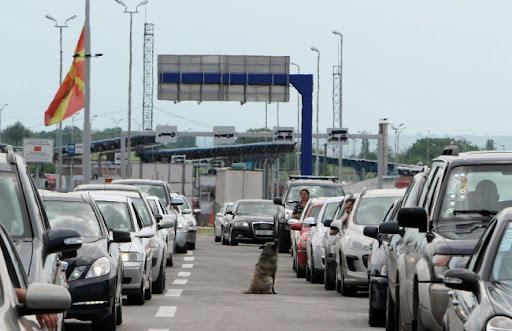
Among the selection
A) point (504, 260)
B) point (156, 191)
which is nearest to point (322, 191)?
point (156, 191)

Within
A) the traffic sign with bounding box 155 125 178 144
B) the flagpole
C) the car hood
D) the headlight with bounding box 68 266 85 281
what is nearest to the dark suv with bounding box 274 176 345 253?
the car hood

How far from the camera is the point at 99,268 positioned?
15.1m

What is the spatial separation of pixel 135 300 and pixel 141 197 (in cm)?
486

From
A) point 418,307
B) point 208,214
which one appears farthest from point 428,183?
point 208,214

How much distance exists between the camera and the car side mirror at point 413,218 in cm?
1198

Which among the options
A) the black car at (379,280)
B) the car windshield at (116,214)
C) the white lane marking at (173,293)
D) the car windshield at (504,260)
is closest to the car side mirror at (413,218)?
the car windshield at (504,260)

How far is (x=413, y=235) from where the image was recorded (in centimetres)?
1312

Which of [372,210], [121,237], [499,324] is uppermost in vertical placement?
[372,210]

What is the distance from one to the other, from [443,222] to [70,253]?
10.9 feet

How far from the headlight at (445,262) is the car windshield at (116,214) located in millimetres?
9348

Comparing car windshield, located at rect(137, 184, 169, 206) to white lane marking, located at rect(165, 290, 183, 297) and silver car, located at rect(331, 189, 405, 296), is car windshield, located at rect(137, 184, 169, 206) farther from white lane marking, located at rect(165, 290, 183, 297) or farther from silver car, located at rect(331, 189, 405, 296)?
silver car, located at rect(331, 189, 405, 296)

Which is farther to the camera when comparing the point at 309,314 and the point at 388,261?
the point at 309,314

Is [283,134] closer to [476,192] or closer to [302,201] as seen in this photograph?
[302,201]

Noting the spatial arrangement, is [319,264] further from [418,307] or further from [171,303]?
[418,307]
